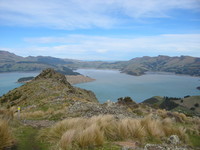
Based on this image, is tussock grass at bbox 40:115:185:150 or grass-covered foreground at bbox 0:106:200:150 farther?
tussock grass at bbox 40:115:185:150

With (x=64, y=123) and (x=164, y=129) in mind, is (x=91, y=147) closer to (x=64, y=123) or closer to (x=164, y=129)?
(x=64, y=123)

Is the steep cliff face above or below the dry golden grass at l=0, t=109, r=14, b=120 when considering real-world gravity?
below

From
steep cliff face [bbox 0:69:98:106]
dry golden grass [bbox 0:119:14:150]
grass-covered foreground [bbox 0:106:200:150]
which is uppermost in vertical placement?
dry golden grass [bbox 0:119:14:150]

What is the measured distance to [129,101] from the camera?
22.9 m

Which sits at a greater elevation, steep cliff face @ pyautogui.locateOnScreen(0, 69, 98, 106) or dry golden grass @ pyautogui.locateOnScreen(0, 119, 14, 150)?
dry golden grass @ pyautogui.locateOnScreen(0, 119, 14, 150)

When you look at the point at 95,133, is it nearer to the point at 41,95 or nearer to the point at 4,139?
the point at 4,139

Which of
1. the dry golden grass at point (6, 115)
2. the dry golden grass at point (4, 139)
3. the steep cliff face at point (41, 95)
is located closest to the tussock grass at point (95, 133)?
the dry golden grass at point (4, 139)

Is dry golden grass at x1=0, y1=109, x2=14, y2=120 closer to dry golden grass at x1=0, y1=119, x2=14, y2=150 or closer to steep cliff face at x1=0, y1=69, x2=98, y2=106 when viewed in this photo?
dry golden grass at x1=0, y1=119, x2=14, y2=150

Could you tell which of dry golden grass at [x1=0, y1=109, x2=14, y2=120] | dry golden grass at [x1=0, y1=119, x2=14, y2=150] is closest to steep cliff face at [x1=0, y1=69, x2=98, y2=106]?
dry golden grass at [x1=0, y1=109, x2=14, y2=120]

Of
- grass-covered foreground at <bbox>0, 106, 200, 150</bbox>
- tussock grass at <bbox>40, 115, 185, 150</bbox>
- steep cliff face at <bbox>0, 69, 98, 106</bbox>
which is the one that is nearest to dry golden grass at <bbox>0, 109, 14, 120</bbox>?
grass-covered foreground at <bbox>0, 106, 200, 150</bbox>

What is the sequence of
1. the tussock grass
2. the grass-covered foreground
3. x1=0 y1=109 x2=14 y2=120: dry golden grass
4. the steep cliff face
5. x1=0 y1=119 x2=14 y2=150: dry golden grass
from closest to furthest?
1. x1=0 y1=119 x2=14 y2=150: dry golden grass
2. the grass-covered foreground
3. the tussock grass
4. x1=0 y1=109 x2=14 y2=120: dry golden grass
5. the steep cliff face

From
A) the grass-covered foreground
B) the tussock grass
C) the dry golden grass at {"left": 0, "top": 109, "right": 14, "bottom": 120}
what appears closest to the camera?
the grass-covered foreground

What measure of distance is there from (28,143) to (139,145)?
3490mm

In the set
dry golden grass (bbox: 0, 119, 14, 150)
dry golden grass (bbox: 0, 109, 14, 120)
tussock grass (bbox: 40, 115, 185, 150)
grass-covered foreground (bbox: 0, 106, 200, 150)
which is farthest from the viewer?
dry golden grass (bbox: 0, 109, 14, 120)
